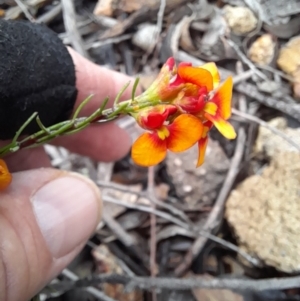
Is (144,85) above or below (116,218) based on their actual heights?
above

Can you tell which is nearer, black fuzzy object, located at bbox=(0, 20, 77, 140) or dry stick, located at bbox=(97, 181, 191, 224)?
black fuzzy object, located at bbox=(0, 20, 77, 140)

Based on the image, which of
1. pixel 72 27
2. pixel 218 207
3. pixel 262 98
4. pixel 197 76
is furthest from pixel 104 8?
pixel 197 76

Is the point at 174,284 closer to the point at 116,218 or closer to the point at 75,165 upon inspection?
the point at 116,218

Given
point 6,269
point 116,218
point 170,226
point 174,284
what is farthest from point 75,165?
point 6,269

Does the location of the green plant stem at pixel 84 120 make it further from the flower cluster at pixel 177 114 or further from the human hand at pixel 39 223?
the human hand at pixel 39 223

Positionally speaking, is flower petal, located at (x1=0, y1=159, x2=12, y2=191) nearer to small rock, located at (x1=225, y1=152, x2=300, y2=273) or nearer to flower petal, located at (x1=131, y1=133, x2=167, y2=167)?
flower petal, located at (x1=131, y1=133, x2=167, y2=167)

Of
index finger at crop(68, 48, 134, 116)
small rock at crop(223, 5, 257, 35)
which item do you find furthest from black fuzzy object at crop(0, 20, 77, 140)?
small rock at crop(223, 5, 257, 35)

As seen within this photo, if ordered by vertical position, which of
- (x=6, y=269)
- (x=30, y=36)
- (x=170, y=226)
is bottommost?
(x=170, y=226)
